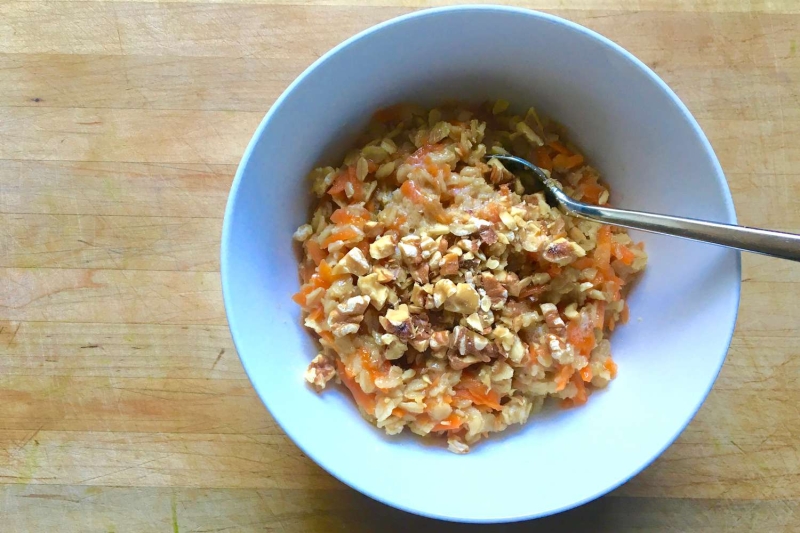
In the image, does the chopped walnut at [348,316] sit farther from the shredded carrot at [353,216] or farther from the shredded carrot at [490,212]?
the shredded carrot at [490,212]

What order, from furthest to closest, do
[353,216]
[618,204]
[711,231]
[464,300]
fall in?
[618,204], [353,216], [464,300], [711,231]

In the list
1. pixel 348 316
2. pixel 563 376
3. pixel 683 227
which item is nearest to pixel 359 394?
pixel 348 316

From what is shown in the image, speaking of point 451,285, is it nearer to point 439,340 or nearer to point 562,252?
point 439,340

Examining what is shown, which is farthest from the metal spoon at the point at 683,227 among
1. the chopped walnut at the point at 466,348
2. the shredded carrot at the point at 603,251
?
the chopped walnut at the point at 466,348

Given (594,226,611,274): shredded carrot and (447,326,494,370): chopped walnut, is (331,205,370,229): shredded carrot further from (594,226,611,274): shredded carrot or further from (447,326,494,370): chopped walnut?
Answer: (594,226,611,274): shredded carrot

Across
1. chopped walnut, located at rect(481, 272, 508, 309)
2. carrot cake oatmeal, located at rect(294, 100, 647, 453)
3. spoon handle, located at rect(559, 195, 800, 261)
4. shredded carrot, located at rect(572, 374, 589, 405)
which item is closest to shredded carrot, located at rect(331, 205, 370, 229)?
carrot cake oatmeal, located at rect(294, 100, 647, 453)

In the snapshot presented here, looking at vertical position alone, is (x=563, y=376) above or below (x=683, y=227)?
below

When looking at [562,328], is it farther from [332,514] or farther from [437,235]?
[332,514]

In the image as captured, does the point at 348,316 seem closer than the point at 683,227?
No
